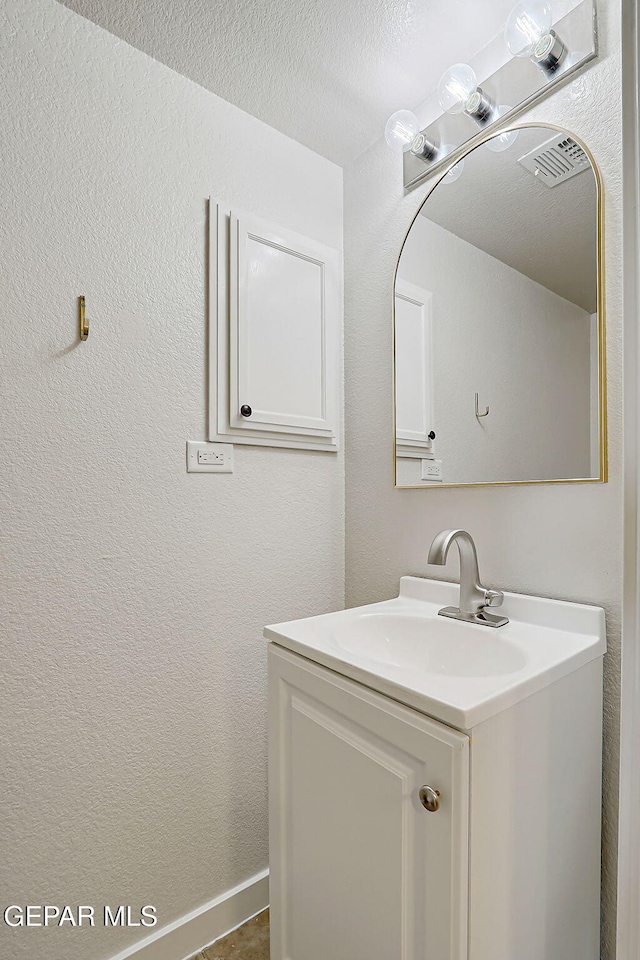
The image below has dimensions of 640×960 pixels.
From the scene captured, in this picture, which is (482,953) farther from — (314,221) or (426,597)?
(314,221)

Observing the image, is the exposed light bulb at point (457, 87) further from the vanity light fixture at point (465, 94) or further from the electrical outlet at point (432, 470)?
the electrical outlet at point (432, 470)

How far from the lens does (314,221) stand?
1.59m

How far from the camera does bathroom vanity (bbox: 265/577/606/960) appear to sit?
2.35 feet

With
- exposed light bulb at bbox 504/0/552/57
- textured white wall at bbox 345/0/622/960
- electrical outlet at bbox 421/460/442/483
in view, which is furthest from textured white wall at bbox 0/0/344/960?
exposed light bulb at bbox 504/0/552/57

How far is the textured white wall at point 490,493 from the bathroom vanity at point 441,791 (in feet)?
0.22

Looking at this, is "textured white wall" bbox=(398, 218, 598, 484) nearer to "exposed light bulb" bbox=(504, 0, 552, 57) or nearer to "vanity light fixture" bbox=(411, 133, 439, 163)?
"vanity light fixture" bbox=(411, 133, 439, 163)

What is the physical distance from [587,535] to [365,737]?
1.99 ft

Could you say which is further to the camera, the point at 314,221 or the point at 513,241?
the point at 314,221

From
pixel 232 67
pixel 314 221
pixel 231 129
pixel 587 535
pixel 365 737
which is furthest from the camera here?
pixel 314 221

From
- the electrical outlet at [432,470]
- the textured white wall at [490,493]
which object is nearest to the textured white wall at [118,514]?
the textured white wall at [490,493]

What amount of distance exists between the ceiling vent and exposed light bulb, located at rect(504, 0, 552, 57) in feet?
0.68

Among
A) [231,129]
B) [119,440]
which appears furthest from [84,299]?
[231,129]

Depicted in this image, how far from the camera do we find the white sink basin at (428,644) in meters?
1.03

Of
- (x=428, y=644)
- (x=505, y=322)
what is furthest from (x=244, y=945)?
(x=505, y=322)
